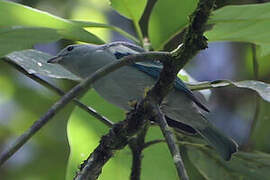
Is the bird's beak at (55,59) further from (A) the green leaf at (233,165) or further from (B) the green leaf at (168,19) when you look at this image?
(A) the green leaf at (233,165)

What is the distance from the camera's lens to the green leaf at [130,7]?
2.43 metres

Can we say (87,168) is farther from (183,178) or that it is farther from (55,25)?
(55,25)

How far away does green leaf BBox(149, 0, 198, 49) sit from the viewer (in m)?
2.41

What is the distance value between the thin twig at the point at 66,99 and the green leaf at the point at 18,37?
57 centimetres

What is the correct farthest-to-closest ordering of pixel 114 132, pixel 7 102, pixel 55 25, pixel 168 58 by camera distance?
pixel 7 102 → pixel 55 25 → pixel 114 132 → pixel 168 58

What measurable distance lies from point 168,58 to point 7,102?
7.36 ft

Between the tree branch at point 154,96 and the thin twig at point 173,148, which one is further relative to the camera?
the tree branch at point 154,96

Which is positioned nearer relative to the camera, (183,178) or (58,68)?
(183,178)

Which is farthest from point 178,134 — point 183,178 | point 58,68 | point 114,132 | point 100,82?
point 183,178

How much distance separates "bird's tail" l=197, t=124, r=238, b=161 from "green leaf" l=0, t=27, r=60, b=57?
0.83 m

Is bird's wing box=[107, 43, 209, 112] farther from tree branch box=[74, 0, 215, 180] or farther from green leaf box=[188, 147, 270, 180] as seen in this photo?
tree branch box=[74, 0, 215, 180]

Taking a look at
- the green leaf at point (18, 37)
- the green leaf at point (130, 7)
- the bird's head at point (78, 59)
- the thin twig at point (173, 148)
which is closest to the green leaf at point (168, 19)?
the green leaf at point (130, 7)

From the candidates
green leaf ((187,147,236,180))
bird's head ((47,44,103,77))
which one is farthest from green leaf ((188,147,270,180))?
bird's head ((47,44,103,77))

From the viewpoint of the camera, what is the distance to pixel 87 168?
5.72 feet
